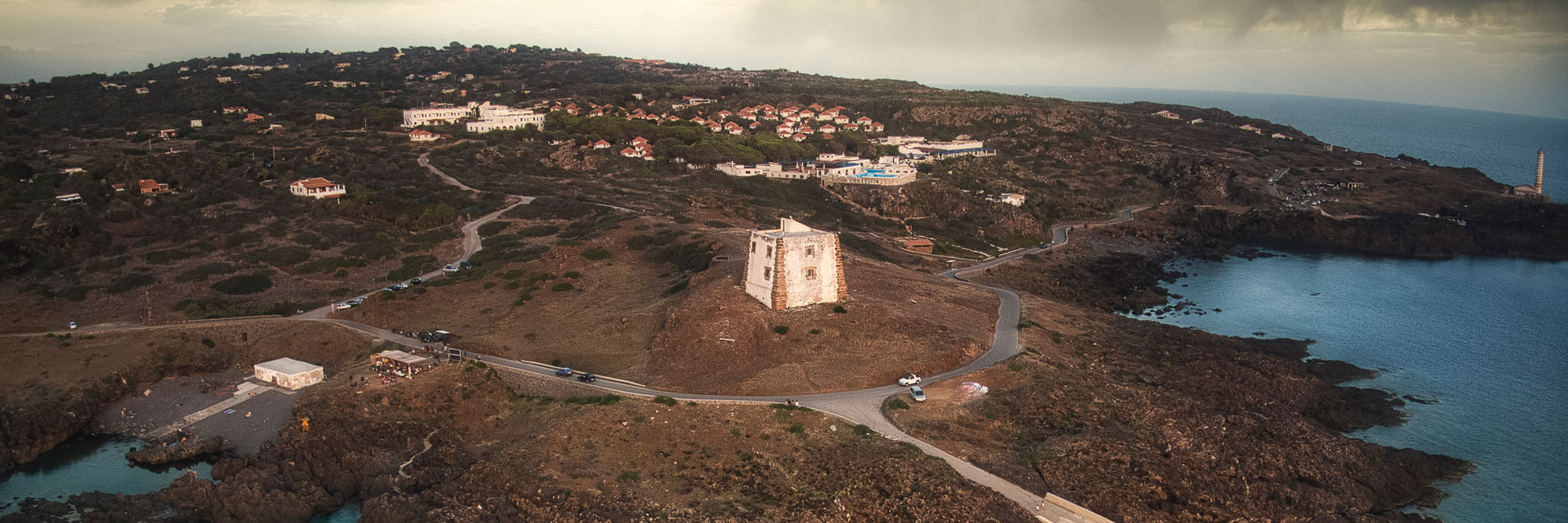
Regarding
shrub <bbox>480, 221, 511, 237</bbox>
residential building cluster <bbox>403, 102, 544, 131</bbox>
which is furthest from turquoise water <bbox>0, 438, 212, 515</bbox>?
residential building cluster <bbox>403, 102, 544, 131</bbox>

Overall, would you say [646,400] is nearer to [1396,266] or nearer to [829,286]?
[829,286]

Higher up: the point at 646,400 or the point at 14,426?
the point at 646,400

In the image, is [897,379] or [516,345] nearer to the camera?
[897,379]

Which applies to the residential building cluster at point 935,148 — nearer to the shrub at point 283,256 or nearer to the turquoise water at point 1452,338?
the turquoise water at point 1452,338

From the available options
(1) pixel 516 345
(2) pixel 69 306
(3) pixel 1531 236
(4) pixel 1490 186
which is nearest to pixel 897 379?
(1) pixel 516 345

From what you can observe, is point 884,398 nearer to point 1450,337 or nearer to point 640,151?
point 1450,337

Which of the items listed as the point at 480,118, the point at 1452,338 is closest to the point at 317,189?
the point at 480,118
